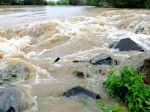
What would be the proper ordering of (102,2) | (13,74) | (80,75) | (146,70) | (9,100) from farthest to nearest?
(102,2)
(80,75)
(13,74)
(146,70)
(9,100)

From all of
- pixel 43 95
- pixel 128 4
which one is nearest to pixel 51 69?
pixel 43 95

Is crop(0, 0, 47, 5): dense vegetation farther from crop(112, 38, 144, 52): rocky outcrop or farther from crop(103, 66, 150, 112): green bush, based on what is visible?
crop(103, 66, 150, 112): green bush

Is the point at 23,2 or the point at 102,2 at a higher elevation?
the point at 102,2

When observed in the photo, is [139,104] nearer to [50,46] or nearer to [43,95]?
[43,95]

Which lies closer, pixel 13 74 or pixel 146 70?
pixel 146 70

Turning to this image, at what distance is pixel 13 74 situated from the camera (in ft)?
24.0

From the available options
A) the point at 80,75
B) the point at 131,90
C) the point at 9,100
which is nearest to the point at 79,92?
the point at 131,90

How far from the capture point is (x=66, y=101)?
599cm

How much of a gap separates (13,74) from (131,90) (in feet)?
9.49

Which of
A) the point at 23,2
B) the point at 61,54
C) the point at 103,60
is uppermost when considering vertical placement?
the point at 103,60

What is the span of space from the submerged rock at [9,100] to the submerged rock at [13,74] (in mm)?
1084

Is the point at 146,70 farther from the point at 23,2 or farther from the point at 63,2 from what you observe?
the point at 63,2

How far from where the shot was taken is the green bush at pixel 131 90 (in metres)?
5.41

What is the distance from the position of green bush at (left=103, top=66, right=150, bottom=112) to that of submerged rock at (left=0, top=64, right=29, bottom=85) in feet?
6.92
